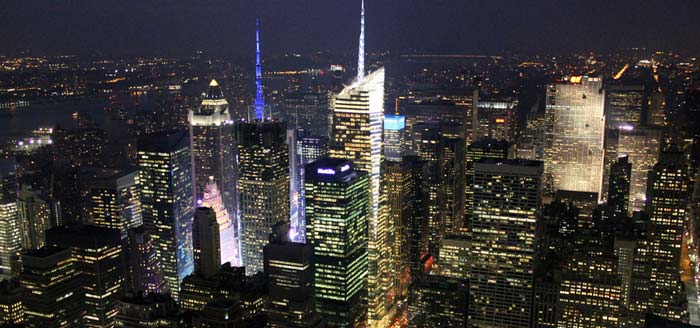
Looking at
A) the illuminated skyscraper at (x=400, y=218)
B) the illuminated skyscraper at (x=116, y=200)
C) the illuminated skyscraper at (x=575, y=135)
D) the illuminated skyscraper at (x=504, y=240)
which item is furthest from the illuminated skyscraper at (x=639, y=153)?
the illuminated skyscraper at (x=116, y=200)

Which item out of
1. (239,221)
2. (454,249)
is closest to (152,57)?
(239,221)

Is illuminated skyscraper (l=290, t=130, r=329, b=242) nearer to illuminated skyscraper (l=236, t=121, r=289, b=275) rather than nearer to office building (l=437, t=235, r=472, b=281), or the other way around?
illuminated skyscraper (l=236, t=121, r=289, b=275)

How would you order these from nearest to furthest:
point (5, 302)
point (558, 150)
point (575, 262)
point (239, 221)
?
point (5, 302)
point (575, 262)
point (239, 221)
point (558, 150)

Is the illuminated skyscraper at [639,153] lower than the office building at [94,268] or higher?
higher

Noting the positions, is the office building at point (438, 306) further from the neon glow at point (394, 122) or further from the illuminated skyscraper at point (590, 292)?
the neon glow at point (394, 122)

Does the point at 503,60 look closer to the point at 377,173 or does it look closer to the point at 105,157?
the point at 377,173

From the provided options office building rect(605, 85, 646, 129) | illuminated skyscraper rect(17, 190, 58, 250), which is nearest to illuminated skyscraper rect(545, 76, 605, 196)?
office building rect(605, 85, 646, 129)

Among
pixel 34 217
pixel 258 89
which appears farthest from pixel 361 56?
pixel 34 217
